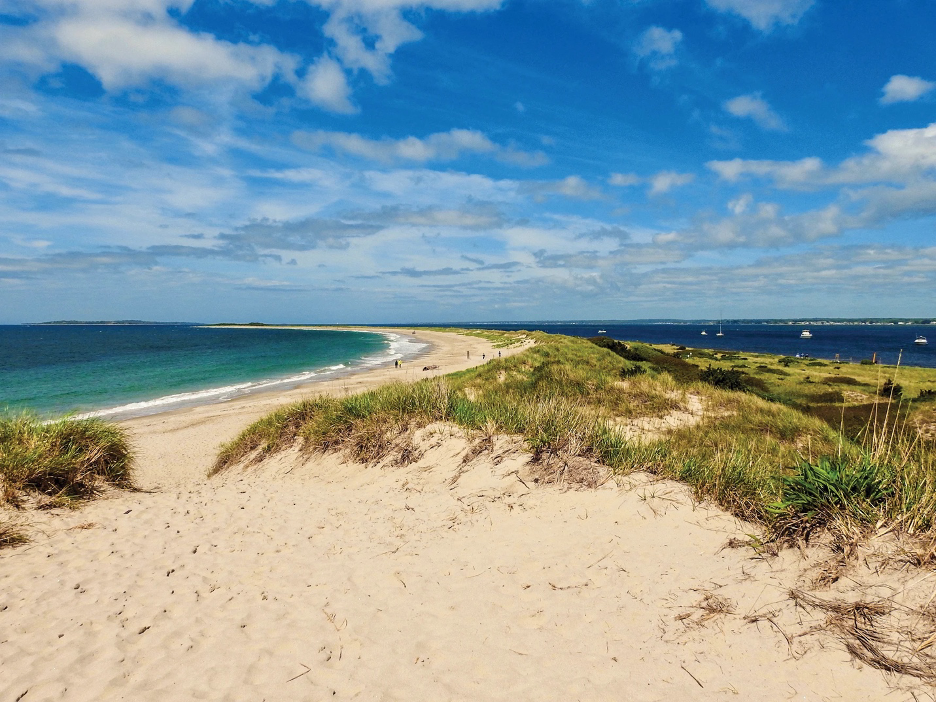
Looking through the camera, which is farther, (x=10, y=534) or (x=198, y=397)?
(x=198, y=397)

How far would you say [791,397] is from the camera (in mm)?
21828

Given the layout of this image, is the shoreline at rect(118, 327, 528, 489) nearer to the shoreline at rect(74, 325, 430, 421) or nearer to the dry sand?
the shoreline at rect(74, 325, 430, 421)

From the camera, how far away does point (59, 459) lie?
7941 mm

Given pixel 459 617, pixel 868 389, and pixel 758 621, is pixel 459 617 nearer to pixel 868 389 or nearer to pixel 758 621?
pixel 758 621

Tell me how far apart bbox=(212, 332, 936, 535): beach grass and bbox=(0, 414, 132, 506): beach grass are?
3.17 metres

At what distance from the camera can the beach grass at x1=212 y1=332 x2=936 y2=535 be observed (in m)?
4.94

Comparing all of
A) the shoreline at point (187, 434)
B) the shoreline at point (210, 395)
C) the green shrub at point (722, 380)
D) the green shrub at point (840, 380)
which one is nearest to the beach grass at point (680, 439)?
the shoreline at point (187, 434)

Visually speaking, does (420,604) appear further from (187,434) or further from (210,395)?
(210,395)

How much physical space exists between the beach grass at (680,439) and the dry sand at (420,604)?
0.68m

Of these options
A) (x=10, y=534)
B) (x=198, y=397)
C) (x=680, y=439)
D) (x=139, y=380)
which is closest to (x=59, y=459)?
(x=10, y=534)

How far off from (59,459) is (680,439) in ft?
43.2

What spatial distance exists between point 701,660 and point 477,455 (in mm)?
5250

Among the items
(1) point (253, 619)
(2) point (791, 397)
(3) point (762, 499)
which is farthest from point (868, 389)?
(1) point (253, 619)

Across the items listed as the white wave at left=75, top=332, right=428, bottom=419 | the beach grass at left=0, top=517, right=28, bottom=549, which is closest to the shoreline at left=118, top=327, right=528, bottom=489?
the white wave at left=75, top=332, right=428, bottom=419
